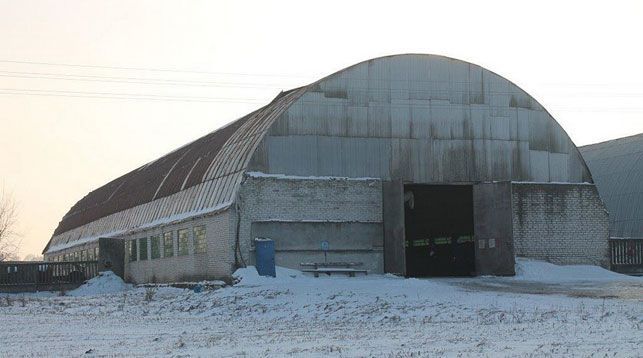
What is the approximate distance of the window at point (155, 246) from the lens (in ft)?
133

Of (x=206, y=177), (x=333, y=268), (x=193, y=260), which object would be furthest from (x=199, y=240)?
(x=333, y=268)

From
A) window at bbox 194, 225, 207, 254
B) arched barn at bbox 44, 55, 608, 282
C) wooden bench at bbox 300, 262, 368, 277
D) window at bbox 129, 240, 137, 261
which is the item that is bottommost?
wooden bench at bbox 300, 262, 368, 277

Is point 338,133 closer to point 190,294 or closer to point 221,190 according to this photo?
point 221,190

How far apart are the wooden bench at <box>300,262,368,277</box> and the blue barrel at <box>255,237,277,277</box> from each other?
1.28 m

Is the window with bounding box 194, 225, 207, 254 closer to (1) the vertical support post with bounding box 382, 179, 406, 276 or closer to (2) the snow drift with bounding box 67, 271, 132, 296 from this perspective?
(1) the vertical support post with bounding box 382, 179, 406, 276

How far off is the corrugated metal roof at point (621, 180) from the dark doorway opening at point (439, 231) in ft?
34.5

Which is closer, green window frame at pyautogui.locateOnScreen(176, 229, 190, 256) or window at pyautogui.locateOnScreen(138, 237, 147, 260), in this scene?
green window frame at pyautogui.locateOnScreen(176, 229, 190, 256)

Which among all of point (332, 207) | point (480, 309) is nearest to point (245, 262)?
point (332, 207)

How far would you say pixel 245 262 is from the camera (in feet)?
105

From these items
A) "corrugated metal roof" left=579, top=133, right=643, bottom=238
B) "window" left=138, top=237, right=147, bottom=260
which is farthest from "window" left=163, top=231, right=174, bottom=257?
"corrugated metal roof" left=579, top=133, right=643, bottom=238

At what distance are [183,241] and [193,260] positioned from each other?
1658 millimetres

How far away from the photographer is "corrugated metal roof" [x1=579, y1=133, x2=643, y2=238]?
49.7 meters

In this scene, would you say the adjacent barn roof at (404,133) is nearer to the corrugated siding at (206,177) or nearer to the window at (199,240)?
the corrugated siding at (206,177)

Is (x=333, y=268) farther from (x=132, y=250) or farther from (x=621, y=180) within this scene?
(x=621, y=180)
